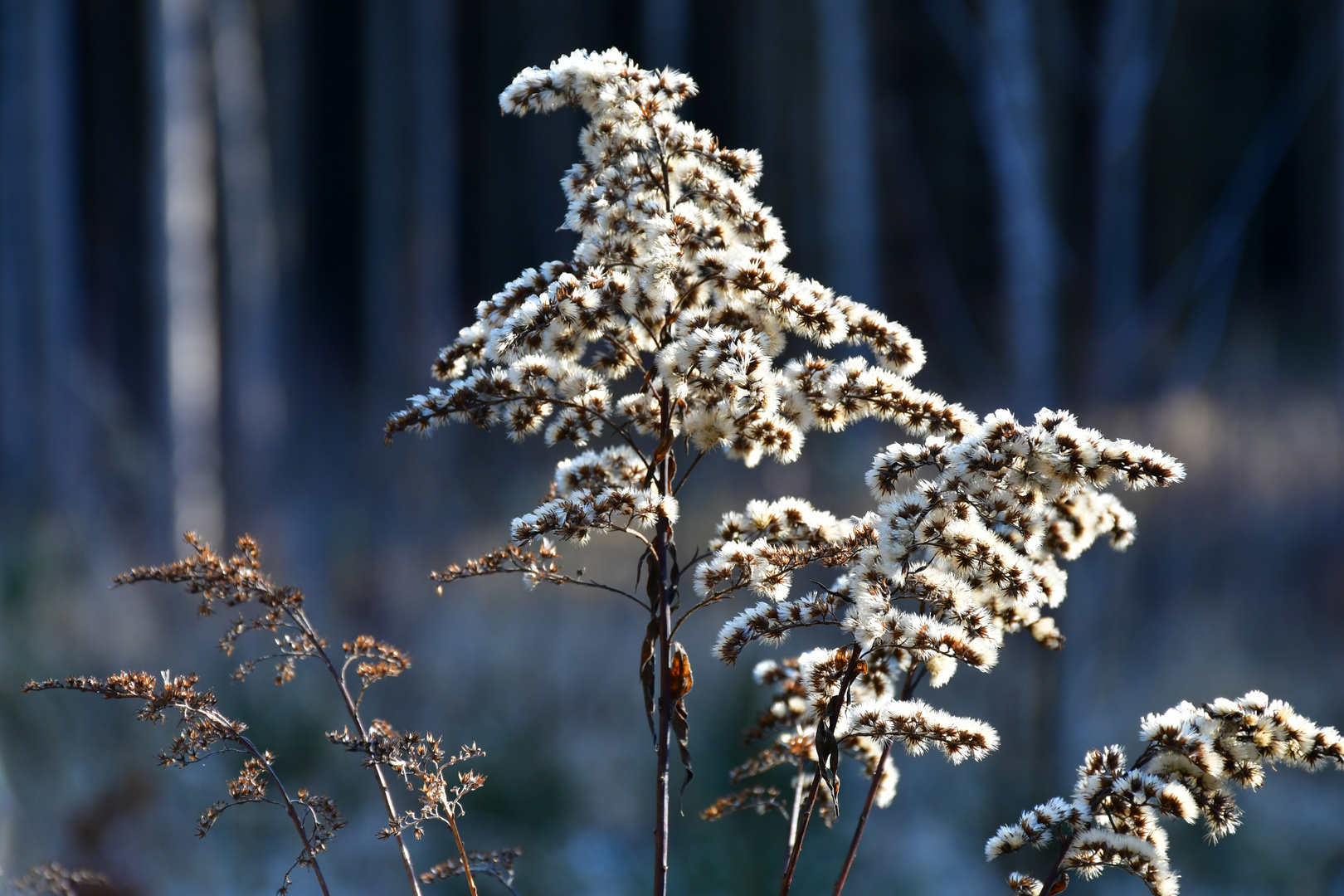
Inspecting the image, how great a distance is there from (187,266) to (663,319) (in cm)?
489

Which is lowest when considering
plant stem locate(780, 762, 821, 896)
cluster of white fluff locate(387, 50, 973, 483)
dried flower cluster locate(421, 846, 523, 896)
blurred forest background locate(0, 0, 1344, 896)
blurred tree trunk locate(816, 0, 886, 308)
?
dried flower cluster locate(421, 846, 523, 896)

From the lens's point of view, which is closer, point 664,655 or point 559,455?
point 664,655

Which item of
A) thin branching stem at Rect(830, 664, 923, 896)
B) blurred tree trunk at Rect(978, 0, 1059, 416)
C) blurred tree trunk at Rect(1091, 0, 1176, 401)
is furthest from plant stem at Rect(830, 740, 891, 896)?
blurred tree trunk at Rect(1091, 0, 1176, 401)

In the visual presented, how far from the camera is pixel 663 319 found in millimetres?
1256

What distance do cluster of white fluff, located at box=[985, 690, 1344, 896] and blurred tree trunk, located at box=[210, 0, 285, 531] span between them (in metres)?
5.64

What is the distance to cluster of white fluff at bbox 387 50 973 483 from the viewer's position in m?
1.19

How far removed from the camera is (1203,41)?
12031 millimetres

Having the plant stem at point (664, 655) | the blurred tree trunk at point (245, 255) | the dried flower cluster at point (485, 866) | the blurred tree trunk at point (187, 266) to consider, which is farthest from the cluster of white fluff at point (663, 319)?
the blurred tree trunk at point (245, 255)

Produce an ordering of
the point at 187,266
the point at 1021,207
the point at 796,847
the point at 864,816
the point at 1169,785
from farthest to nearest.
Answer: the point at 187,266
the point at 1021,207
the point at 864,816
the point at 796,847
the point at 1169,785

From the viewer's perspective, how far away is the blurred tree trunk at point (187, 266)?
5.26 metres

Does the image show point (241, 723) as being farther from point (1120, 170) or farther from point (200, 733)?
point (1120, 170)

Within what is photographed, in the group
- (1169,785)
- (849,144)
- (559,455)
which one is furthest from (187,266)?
(1169,785)

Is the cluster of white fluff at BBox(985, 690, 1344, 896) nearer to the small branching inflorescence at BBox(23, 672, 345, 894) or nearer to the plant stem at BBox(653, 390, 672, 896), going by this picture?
the plant stem at BBox(653, 390, 672, 896)

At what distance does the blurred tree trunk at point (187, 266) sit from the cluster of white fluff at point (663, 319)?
4585mm
